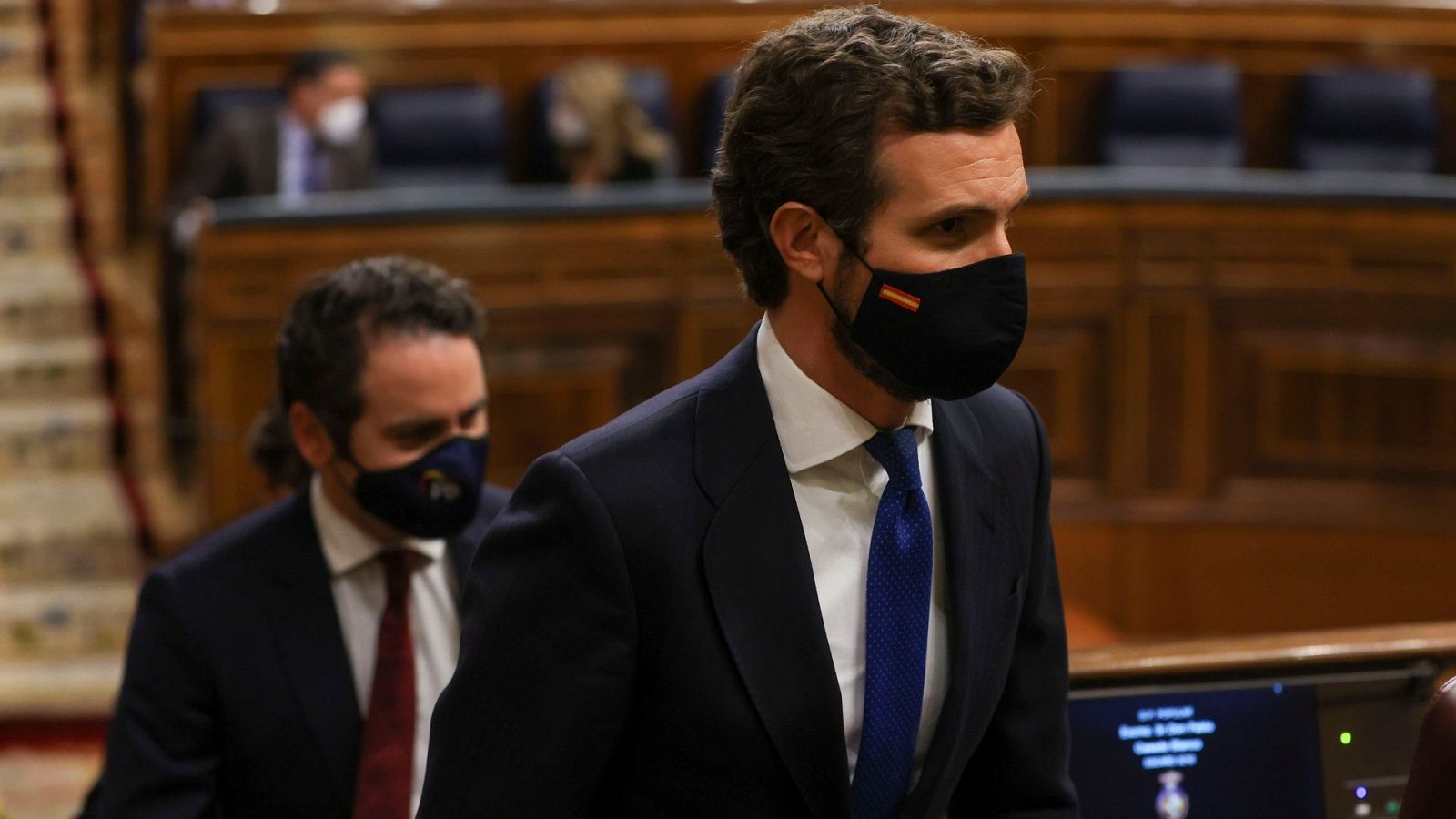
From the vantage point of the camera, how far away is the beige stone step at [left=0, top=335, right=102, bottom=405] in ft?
18.1

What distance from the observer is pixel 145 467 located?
5301 millimetres

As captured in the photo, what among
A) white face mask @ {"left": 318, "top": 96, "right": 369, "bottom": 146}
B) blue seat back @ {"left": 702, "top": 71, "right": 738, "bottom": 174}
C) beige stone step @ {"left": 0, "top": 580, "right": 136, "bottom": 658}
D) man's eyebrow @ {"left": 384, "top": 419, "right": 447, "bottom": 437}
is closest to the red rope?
beige stone step @ {"left": 0, "top": 580, "right": 136, "bottom": 658}

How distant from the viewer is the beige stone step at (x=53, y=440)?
5.29 m

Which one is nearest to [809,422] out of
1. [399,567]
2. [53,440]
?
[399,567]

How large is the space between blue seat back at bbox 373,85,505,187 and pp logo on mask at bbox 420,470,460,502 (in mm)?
3764

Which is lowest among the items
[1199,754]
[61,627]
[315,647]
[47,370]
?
[61,627]

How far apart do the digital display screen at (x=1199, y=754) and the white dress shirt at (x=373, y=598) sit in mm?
755

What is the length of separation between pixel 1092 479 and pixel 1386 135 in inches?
74.7

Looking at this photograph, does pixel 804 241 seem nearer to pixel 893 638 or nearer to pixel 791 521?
pixel 791 521

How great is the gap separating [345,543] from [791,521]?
90 cm

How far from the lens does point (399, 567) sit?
2170 mm

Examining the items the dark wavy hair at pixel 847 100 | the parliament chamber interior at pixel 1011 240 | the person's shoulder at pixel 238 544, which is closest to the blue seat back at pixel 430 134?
the parliament chamber interior at pixel 1011 240

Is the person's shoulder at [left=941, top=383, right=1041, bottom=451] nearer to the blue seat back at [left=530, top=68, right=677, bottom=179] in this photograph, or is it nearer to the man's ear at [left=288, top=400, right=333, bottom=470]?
the man's ear at [left=288, top=400, right=333, bottom=470]

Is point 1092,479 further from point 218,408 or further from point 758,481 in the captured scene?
point 758,481
